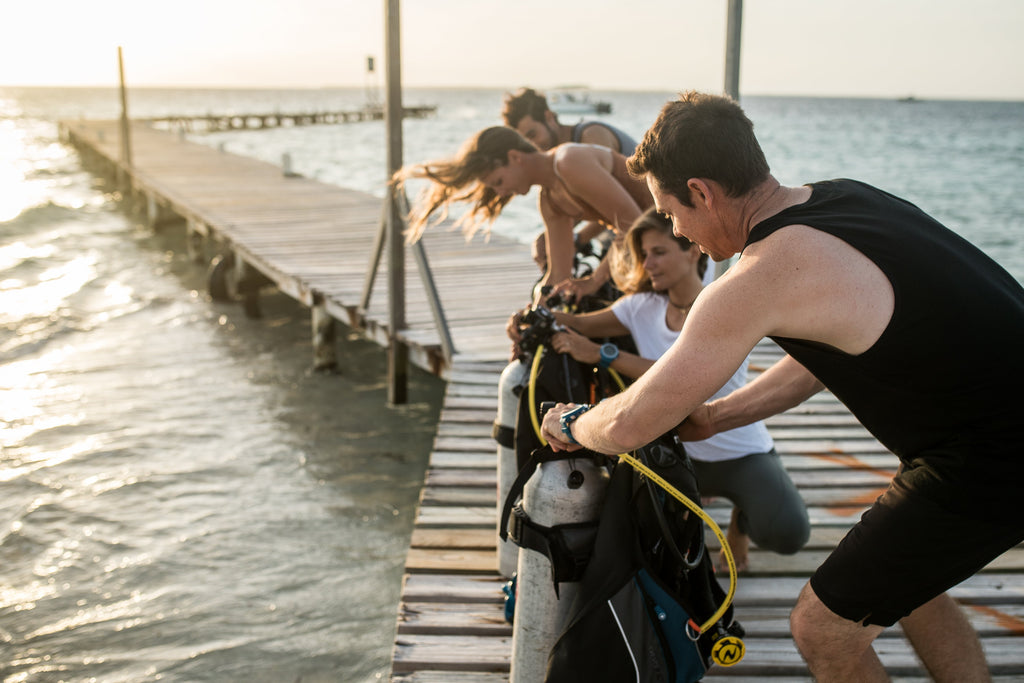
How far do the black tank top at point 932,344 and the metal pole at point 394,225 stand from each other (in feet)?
14.6

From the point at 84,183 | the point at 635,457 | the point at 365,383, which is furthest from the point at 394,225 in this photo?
the point at 84,183

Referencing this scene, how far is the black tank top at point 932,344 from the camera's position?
1.73 m

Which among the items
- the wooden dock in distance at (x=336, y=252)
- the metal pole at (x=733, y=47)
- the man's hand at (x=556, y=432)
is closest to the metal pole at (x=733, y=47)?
the metal pole at (x=733, y=47)

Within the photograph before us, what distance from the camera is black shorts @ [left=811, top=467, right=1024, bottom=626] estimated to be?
186 centimetres

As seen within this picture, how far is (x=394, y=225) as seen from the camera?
650cm

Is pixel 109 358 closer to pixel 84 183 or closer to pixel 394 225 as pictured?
pixel 394 225

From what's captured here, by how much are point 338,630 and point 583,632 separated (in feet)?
9.39

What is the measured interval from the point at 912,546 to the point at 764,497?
1313 millimetres

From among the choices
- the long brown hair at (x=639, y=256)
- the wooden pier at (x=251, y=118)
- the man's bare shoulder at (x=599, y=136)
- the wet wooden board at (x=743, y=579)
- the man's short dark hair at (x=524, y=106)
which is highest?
the wooden pier at (x=251, y=118)

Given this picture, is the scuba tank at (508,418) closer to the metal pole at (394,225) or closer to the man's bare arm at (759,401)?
the man's bare arm at (759,401)

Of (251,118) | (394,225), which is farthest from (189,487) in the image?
(251,118)

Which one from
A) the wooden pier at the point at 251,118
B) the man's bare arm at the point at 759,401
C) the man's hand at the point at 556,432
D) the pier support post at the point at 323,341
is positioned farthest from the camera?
the wooden pier at the point at 251,118

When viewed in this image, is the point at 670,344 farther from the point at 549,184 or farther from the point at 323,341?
the point at 323,341

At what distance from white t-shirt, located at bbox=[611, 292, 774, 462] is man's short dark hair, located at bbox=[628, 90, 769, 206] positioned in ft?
4.60
